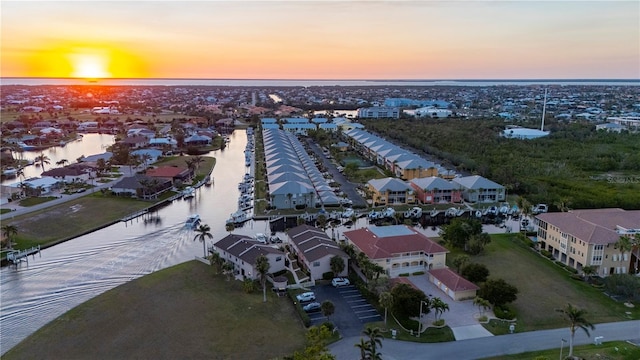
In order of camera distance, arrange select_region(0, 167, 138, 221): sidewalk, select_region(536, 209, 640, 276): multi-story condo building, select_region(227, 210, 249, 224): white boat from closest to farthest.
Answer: select_region(536, 209, 640, 276): multi-story condo building
select_region(0, 167, 138, 221): sidewalk
select_region(227, 210, 249, 224): white boat

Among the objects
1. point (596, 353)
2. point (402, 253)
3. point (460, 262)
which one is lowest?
point (596, 353)

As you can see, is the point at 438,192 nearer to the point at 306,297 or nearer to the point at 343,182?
the point at 343,182

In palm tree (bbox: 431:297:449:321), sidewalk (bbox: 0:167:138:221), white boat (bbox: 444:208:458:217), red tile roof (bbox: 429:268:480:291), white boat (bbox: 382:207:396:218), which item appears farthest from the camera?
white boat (bbox: 444:208:458:217)

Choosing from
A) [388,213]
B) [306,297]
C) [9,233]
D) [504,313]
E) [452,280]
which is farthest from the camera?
[388,213]

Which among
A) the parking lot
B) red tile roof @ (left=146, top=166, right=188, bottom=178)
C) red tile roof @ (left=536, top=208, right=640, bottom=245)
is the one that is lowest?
the parking lot

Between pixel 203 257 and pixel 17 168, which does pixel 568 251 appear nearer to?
pixel 203 257

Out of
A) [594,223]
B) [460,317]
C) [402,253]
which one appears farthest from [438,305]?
[594,223]

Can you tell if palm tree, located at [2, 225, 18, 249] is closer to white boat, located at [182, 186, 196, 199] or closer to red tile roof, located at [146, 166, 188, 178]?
white boat, located at [182, 186, 196, 199]

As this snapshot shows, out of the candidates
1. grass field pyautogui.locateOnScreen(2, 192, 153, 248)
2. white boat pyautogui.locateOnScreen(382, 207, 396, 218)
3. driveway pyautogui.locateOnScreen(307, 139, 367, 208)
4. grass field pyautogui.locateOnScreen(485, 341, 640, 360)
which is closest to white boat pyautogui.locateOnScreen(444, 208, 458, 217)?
white boat pyautogui.locateOnScreen(382, 207, 396, 218)
